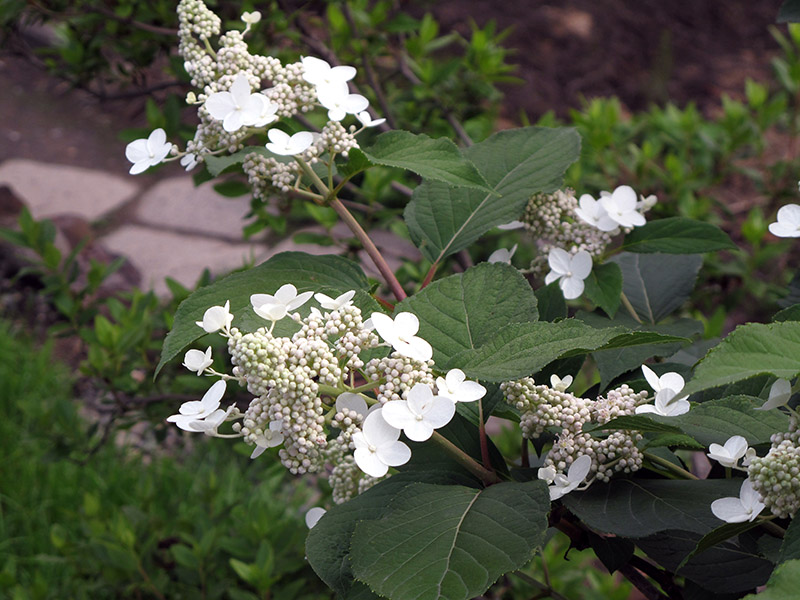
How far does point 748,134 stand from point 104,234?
258cm

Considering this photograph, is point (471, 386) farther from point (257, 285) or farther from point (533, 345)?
point (257, 285)

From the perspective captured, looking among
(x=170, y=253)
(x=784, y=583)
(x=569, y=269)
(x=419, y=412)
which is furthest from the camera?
(x=170, y=253)

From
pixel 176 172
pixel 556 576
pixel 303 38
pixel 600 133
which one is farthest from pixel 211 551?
pixel 176 172

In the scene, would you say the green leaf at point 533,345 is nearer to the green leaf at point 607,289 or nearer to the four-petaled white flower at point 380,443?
the four-petaled white flower at point 380,443

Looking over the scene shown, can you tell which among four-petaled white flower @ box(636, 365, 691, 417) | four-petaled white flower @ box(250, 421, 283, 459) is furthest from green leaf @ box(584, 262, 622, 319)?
four-petaled white flower @ box(250, 421, 283, 459)

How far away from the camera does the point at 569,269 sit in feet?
3.05

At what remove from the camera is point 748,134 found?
8.89 feet

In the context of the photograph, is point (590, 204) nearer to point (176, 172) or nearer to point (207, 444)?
point (207, 444)

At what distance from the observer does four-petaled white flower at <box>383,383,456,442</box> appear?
0.59 metres

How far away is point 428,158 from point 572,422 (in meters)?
0.29

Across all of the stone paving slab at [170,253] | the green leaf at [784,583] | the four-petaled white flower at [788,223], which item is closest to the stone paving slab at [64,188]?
the stone paving slab at [170,253]

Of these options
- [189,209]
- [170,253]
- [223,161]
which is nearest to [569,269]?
[223,161]

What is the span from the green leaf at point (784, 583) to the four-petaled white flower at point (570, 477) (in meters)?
0.21

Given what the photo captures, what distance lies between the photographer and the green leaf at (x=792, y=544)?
562mm
